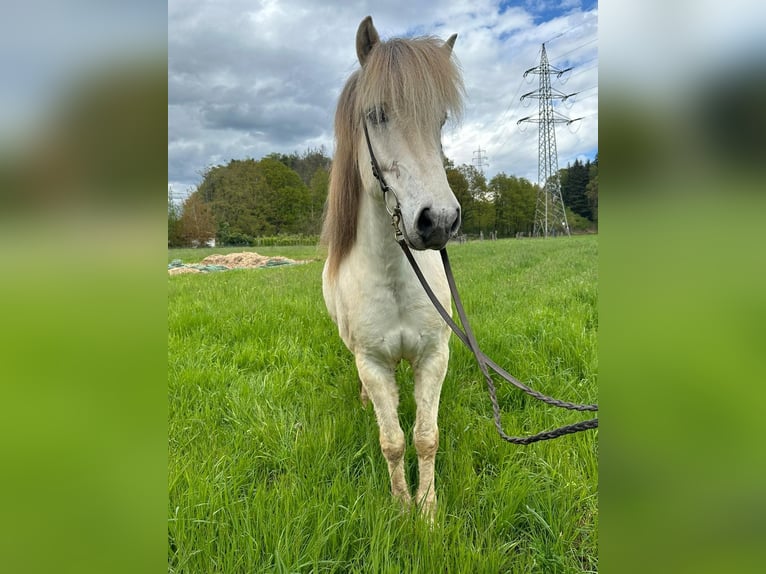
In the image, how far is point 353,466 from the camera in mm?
2412

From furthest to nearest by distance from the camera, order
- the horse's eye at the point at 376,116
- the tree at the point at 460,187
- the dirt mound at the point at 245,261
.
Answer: the dirt mound at the point at 245,261 < the tree at the point at 460,187 < the horse's eye at the point at 376,116

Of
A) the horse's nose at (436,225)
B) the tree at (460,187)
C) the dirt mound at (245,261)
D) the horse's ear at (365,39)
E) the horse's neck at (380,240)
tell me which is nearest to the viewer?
the horse's nose at (436,225)

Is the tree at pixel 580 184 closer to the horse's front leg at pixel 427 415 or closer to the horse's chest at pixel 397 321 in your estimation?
the horse's chest at pixel 397 321

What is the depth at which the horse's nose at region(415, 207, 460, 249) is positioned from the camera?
1536 millimetres

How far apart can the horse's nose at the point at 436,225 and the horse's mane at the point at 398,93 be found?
1.39ft

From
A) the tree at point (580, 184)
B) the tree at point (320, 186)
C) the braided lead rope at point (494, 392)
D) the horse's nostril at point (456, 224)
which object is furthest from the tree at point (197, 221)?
the horse's nostril at point (456, 224)

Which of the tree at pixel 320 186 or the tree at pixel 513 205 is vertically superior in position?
the tree at pixel 513 205

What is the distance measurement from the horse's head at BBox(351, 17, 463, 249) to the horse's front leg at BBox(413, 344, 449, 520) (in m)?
0.94

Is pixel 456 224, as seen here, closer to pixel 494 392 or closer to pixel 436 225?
pixel 436 225

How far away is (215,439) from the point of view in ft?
8.35

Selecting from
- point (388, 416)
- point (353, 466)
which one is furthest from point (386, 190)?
point (353, 466)

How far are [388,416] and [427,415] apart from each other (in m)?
0.22

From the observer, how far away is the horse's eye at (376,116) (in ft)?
5.90
